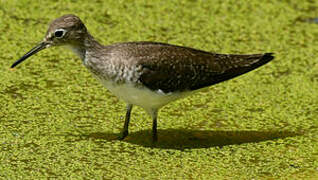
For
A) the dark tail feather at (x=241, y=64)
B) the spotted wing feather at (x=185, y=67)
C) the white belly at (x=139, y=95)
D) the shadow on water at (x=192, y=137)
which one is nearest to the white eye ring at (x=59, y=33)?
the white belly at (x=139, y=95)

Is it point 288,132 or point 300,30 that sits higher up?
point 300,30

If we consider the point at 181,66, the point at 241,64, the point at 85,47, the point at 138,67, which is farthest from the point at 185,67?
the point at 85,47

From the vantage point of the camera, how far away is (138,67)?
6.24 m

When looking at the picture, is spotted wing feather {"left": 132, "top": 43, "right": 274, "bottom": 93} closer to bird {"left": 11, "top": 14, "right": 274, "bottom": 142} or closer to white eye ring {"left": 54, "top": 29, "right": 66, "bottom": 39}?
bird {"left": 11, "top": 14, "right": 274, "bottom": 142}

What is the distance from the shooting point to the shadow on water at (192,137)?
6.65 meters

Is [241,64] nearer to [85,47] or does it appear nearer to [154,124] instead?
[154,124]

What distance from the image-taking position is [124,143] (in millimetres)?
6574

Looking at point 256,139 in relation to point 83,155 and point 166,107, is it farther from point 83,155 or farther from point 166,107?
point 83,155

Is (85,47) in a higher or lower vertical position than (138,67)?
higher

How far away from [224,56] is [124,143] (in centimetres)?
139

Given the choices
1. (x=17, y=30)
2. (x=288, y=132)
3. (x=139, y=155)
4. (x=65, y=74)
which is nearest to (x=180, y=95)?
(x=139, y=155)

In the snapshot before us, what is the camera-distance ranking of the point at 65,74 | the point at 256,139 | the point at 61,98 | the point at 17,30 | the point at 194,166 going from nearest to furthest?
the point at 194,166 → the point at 256,139 → the point at 61,98 → the point at 65,74 → the point at 17,30

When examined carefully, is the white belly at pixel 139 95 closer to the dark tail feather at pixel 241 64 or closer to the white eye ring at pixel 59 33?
the white eye ring at pixel 59 33

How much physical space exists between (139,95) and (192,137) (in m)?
0.90
